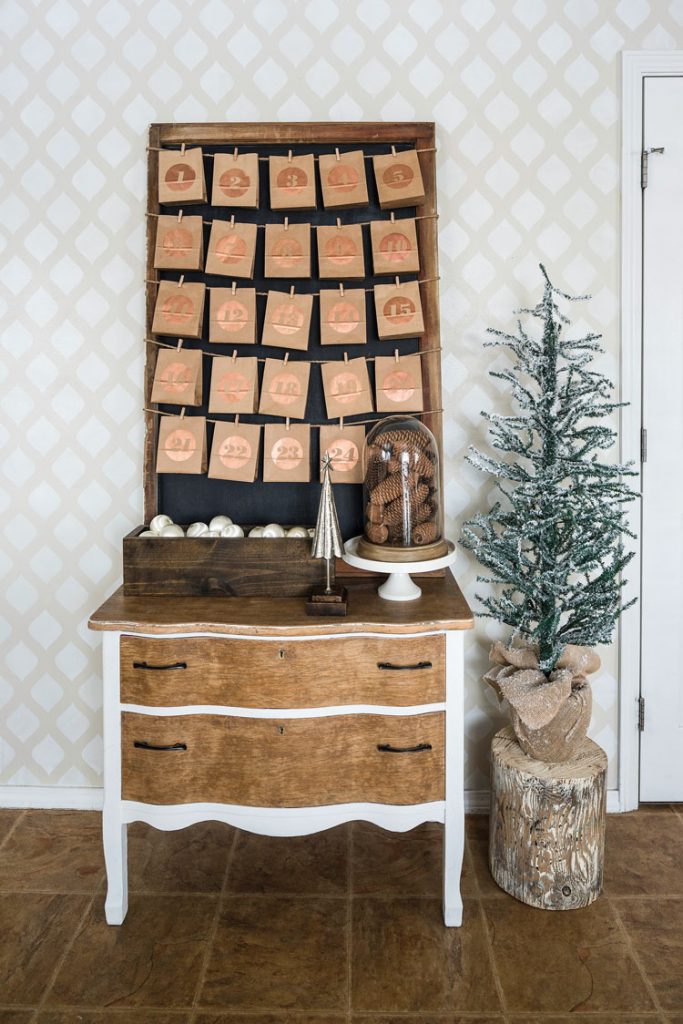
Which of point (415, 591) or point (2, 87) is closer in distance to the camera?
point (415, 591)

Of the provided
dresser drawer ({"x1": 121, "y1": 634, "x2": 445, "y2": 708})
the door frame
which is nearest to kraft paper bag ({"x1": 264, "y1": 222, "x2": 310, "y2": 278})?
the door frame

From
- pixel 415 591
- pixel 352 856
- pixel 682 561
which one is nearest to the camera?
pixel 415 591

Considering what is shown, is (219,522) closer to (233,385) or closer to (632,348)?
(233,385)

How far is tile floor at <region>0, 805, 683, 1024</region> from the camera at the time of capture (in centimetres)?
182

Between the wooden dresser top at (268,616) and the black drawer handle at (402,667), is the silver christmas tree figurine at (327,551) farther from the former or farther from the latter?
the black drawer handle at (402,667)

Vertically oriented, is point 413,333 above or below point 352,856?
above

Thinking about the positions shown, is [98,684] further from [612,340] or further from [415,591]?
[612,340]

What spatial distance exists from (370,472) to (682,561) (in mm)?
1158

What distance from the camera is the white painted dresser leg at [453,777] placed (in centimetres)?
202

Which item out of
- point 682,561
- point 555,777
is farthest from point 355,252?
point 555,777

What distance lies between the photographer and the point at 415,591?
7.27ft

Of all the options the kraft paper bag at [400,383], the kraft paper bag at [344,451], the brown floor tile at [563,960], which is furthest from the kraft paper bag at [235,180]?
the brown floor tile at [563,960]

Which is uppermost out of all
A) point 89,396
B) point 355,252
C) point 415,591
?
point 355,252

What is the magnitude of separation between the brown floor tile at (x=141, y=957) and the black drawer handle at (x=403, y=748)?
698 millimetres
